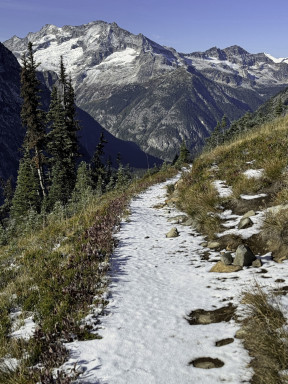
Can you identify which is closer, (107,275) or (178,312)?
(178,312)

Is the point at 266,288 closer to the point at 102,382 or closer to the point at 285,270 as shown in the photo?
the point at 285,270

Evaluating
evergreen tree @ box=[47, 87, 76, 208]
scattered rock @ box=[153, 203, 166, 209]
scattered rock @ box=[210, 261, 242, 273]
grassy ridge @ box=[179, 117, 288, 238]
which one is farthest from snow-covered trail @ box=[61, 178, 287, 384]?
evergreen tree @ box=[47, 87, 76, 208]

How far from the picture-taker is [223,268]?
579 cm

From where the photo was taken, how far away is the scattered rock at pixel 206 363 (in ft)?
10.7

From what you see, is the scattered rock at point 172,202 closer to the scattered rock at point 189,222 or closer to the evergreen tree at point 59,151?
the scattered rock at point 189,222

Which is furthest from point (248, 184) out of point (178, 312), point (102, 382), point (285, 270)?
point (102, 382)

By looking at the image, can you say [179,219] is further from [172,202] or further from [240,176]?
[172,202]

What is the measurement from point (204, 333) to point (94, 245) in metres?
4.30

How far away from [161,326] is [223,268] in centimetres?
216

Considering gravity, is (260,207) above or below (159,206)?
above

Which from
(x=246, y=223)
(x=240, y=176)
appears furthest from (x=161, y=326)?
(x=240, y=176)

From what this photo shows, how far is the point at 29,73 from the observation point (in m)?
30.3

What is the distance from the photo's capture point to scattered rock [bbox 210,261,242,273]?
5.64 m

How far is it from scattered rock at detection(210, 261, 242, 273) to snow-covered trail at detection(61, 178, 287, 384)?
0.56 ft
